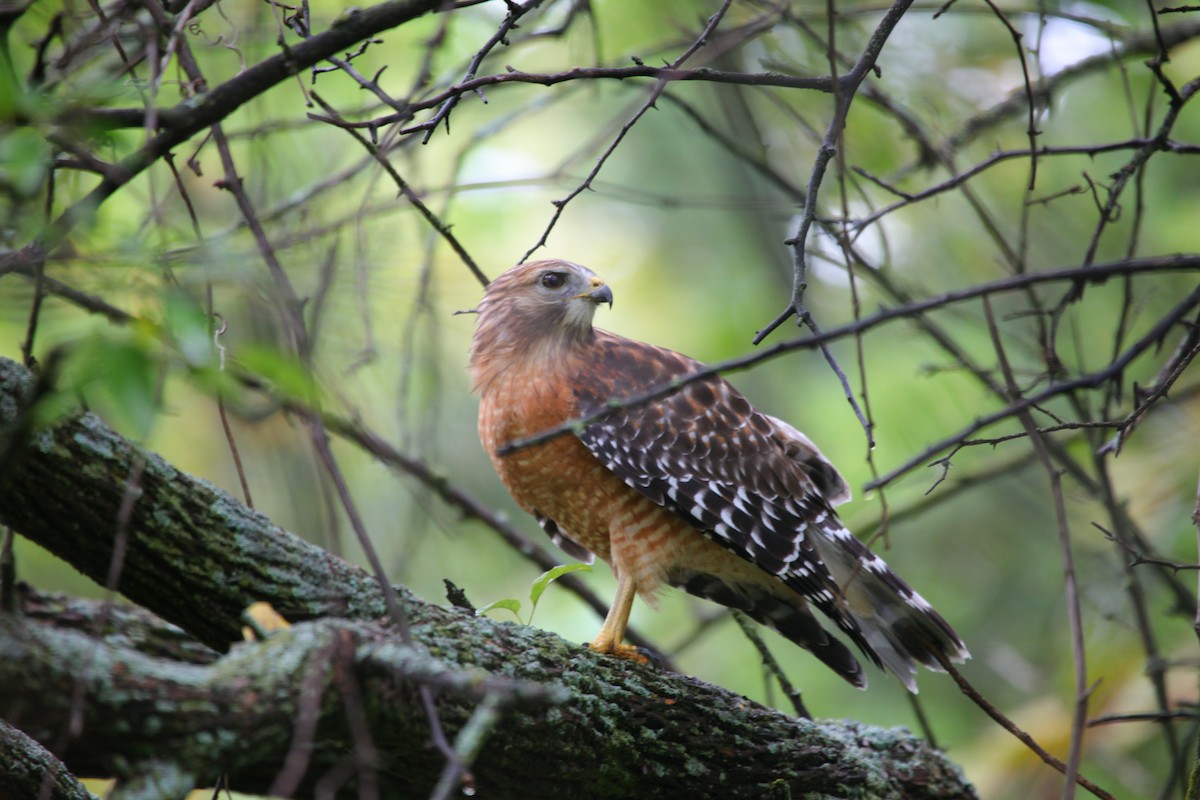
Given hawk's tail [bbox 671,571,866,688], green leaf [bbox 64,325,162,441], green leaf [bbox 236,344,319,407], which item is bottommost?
green leaf [bbox 64,325,162,441]

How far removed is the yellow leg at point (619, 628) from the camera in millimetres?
3809

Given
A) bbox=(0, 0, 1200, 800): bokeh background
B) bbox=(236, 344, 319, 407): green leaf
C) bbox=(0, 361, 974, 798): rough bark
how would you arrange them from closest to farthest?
bbox=(236, 344, 319, 407): green leaf < bbox=(0, 361, 974, 798): rough bark < bbox=(0, 0, 1200, 800): bokeh background

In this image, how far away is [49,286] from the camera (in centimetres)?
233

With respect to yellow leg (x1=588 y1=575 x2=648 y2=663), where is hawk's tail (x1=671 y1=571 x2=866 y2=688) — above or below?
above

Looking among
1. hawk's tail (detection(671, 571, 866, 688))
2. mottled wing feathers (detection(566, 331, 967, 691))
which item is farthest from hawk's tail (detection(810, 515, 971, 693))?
hawk's tail (detection(671, 571, 866, 688))

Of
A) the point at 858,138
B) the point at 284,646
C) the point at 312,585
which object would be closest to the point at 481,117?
the point at 858,138

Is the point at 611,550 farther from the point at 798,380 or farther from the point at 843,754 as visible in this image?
the point at 798,380

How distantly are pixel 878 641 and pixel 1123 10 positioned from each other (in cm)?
336

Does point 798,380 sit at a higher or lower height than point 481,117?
higher

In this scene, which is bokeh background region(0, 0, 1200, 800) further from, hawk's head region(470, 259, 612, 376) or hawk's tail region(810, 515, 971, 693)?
hawk's tail region(810, 515, 971, 693)

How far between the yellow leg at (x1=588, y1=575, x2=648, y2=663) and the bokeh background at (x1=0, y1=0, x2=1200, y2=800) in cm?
71

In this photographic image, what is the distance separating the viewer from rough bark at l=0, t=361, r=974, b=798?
1872 millimetres

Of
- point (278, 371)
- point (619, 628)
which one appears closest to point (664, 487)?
point (619, 628)

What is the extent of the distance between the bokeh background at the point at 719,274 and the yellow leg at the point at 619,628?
2.35 feet
